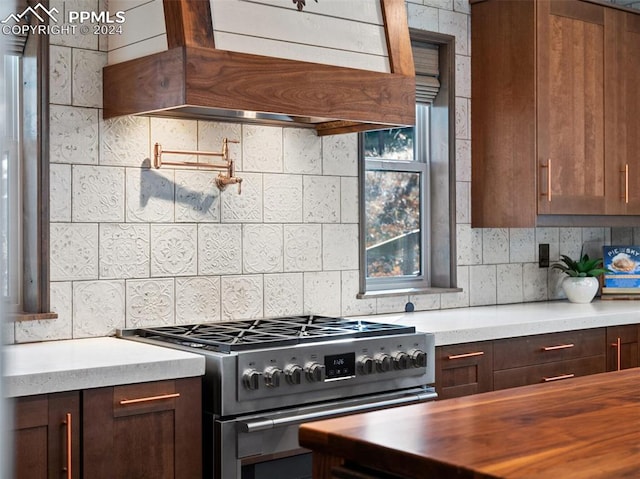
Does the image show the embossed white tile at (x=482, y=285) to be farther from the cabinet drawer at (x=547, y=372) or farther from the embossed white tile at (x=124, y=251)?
the embossed white tile at (x=124, y=251)

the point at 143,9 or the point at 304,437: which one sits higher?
the point at 143,9

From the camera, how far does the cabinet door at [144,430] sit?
2455mm

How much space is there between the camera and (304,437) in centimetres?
147

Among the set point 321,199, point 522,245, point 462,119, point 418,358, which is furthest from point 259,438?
point 522,245

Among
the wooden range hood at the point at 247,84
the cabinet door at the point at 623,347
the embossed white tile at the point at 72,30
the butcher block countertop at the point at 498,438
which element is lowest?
the cabinet door at the point at 623,347

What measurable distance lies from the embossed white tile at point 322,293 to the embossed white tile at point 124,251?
80cm

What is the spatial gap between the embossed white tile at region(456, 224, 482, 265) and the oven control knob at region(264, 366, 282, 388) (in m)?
1.80

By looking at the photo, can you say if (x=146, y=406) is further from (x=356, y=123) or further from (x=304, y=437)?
(x=356, y=123)

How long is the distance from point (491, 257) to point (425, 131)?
29.7 inches

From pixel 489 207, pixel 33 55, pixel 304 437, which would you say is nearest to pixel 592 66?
pixel 489 207

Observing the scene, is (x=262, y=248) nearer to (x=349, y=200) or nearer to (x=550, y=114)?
(x=349, y=200)

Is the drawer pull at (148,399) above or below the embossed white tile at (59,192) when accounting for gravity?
below

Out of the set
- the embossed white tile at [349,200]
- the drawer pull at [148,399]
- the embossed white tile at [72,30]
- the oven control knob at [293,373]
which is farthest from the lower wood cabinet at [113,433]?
the embossed white tile at [349,200]

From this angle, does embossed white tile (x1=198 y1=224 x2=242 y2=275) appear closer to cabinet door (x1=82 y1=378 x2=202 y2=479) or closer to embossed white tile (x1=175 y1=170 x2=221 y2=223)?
embossed white tile (x1=175 y1=170 x2=221 y2=223)
